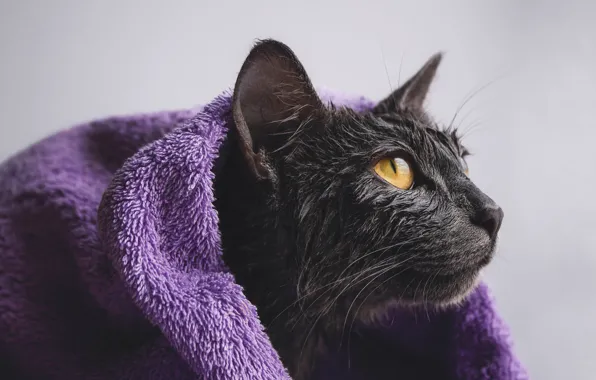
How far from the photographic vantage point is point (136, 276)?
46cm

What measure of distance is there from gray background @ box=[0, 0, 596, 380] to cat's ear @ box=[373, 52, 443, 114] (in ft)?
0.46

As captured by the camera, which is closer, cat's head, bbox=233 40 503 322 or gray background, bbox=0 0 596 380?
cat's head, bbox=233 40 503 322

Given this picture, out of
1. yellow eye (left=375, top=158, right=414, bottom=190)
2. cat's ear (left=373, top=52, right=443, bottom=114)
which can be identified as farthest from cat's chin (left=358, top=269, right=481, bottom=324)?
cat's ear (left=373, top=52, right=443, bottom=114)

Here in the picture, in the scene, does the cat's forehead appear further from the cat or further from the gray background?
the gray background

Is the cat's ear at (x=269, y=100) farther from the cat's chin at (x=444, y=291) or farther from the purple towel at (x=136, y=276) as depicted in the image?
the cat's chin at (x=444, y=291)

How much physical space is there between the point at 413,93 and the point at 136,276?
449 mm

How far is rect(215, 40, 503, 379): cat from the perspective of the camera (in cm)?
52

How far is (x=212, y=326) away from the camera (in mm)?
456

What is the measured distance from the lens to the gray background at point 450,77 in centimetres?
87

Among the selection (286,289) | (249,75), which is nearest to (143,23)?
(249,75)

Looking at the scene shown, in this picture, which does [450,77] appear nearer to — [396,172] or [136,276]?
[396,172]

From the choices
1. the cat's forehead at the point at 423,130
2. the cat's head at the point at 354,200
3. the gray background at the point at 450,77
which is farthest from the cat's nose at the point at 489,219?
the gray background at the point at 450,77

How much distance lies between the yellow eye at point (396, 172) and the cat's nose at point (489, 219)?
0.08 m

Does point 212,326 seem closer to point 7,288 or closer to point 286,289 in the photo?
point 286,289
